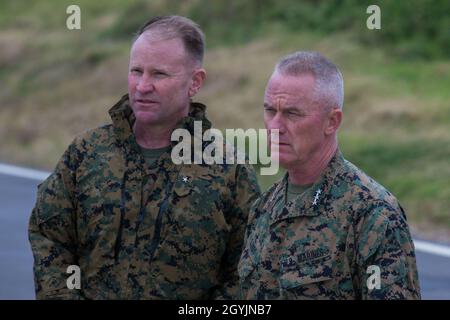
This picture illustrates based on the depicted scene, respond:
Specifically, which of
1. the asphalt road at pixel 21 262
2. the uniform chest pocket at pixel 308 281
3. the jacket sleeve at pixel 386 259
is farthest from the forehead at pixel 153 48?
the asphalt road at pixel 21 262

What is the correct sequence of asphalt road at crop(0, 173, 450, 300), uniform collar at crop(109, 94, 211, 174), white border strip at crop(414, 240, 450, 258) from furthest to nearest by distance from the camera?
white border strip at crop(414, 240, 450, 258) < asphalt road at crop(0, 173, 450, 300) < uniform collar at crop(109, 94, 211, 174)

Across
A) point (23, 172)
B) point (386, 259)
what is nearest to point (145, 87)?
point (386, 259)

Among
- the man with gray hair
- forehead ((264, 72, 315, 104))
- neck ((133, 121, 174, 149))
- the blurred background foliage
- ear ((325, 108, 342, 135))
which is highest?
the blurred background foliage

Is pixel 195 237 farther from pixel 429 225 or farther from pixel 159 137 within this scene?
pixel 429 225

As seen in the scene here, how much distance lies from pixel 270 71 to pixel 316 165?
549 inches

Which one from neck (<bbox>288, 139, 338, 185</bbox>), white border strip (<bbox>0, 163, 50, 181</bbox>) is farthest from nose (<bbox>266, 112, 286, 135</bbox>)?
white border strip (<bbox>0, 163, 50, 181</bbox>)

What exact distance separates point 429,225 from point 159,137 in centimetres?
735

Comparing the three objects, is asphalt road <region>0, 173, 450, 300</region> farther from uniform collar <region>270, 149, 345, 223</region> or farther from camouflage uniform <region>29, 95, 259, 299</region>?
uniform collar <region>270, 149, 345, 223</region>

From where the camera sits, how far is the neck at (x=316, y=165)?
4051mm

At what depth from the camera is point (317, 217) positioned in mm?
3951

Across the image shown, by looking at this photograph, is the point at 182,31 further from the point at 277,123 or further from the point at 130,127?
the point at 277,123

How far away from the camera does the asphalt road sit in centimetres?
970

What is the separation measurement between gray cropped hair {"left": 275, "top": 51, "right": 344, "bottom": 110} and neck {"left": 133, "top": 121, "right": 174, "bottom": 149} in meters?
0.84

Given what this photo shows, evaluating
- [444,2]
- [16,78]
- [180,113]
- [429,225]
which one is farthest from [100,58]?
[180,113]
